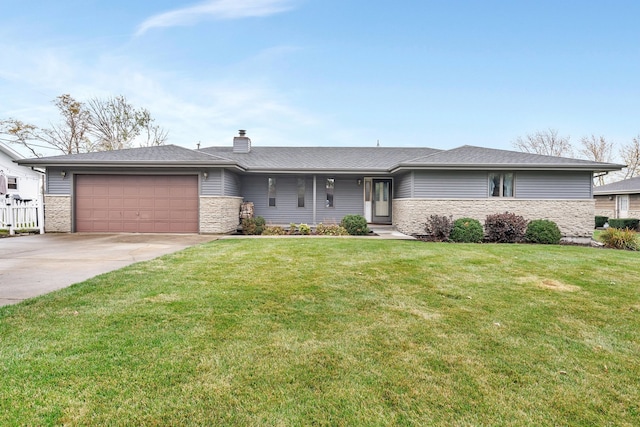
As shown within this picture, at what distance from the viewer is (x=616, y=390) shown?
226 centimetres

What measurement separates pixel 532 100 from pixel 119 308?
25.1 meters

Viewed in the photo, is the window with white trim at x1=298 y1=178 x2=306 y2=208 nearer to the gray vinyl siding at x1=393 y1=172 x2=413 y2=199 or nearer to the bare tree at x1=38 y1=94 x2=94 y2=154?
the gray vinyl siding at x1=393 y1=172 x2=413 y2=199

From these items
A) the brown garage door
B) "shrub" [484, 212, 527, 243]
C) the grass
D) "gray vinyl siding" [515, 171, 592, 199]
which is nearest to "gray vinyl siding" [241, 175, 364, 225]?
the brown garage door

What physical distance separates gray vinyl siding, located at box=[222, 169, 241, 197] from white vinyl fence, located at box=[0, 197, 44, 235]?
6.81 meters

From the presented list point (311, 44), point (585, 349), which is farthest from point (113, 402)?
point (311, 44)

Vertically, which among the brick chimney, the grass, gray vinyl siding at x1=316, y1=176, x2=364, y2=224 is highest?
the brick chimney

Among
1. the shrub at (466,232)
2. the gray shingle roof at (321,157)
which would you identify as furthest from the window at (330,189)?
the shrub at (466,232)

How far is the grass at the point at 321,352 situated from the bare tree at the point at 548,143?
36285 millimetres

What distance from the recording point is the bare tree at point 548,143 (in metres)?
34.0

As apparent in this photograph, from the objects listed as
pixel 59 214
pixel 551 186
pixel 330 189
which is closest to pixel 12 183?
pixel 59 214

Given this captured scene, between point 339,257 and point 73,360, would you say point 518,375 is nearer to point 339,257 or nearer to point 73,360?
point 73,360

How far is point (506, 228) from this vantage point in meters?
11.1

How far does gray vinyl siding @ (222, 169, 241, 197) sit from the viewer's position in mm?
12258

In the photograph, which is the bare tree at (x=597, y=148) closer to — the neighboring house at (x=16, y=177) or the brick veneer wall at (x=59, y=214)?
the brick veneer wall at (x=59, y=214)
